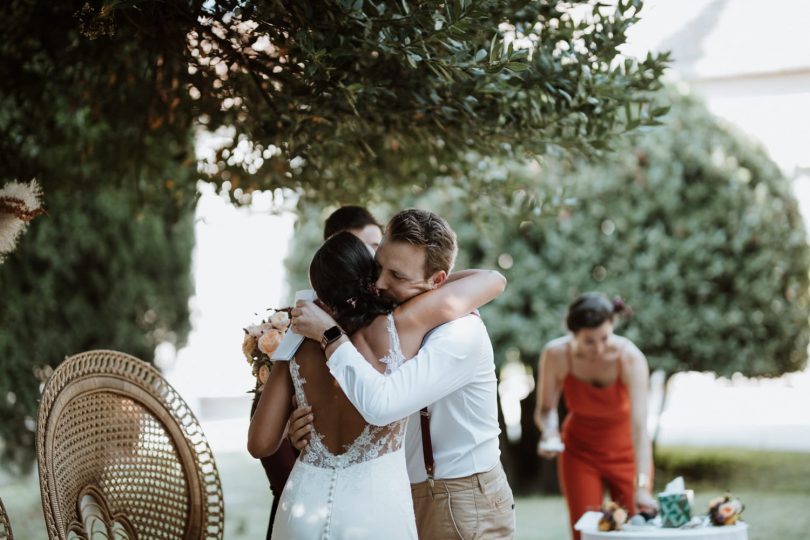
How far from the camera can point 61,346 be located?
9.00 metres

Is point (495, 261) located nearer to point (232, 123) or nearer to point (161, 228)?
point (161, 228)

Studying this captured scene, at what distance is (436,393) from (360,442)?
27 centimetres

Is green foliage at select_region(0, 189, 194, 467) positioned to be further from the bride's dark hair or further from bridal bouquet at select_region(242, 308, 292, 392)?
the bride's dark hair

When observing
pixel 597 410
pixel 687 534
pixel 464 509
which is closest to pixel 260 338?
pixel 464 509

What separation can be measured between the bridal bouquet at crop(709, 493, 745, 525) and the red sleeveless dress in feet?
4.46

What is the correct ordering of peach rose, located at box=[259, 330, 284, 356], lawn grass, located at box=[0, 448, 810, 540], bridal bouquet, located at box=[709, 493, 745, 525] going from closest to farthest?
1. peach rose, located at box=[259, 330, 284, 356]
2. bridal bouquet, located at box=[709, 493, 745, 525]
3. lawn grass, located at box=[0, 448, 810, 540]

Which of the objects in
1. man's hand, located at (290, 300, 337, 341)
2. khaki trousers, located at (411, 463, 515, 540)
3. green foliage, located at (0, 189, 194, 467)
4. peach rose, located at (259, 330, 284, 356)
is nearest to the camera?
man's hand, located at (290, 300, 337, 341)

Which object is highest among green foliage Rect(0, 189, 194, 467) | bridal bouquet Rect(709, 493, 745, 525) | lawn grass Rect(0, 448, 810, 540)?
green foliage Rect(0, 189, 194, 467)

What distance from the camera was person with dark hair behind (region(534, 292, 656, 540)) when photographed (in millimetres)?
5746

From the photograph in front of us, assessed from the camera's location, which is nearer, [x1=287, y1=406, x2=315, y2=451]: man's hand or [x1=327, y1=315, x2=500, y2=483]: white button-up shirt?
[x1=327, y1=315, x2=500, y2=483]: white button-up shirt

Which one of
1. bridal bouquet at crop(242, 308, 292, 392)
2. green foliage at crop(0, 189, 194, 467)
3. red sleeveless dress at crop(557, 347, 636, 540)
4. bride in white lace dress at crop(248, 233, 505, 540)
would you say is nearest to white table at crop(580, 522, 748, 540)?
red sleeveless dress at crop(557, 347, 636, 540)

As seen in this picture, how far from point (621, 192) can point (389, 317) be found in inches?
295

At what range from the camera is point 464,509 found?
127 inches

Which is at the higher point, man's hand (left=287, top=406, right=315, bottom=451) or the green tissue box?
man's hand (left=287, top=406, right=315, bottom=451)
